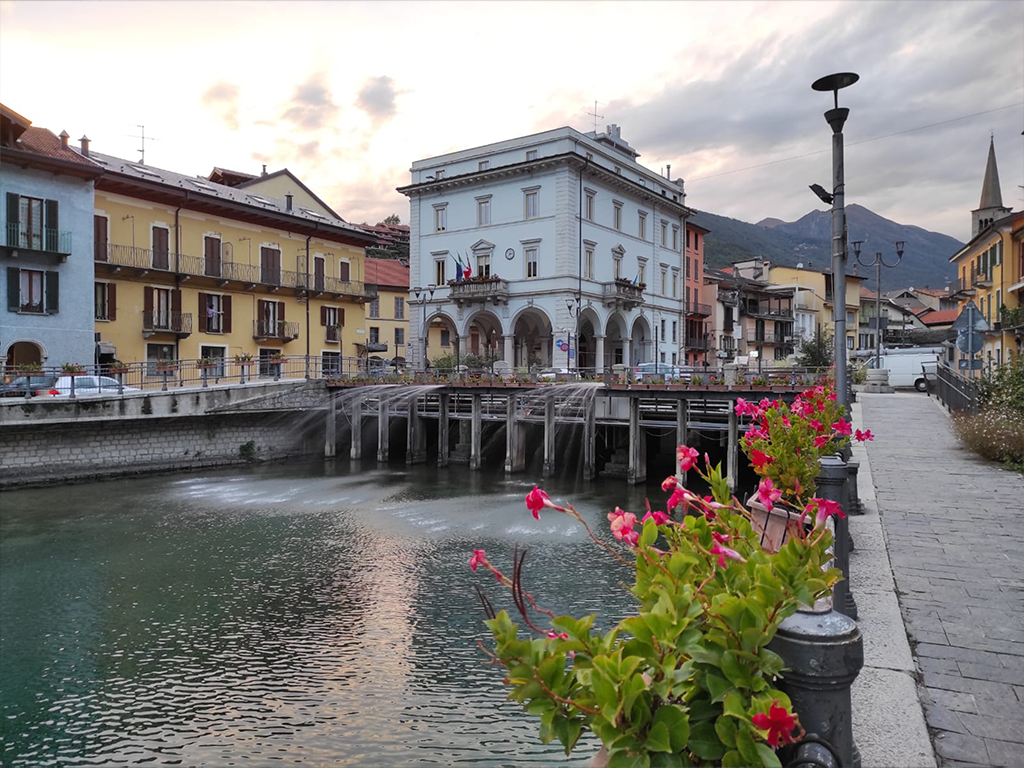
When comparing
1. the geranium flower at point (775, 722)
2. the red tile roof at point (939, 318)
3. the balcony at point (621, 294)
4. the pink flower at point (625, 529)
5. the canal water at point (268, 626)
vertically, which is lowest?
the canal water at point (268, 626)

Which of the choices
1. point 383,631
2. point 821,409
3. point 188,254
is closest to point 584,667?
point 821,409

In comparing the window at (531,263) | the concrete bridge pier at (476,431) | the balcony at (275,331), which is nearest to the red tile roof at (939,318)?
the window at (531,263)

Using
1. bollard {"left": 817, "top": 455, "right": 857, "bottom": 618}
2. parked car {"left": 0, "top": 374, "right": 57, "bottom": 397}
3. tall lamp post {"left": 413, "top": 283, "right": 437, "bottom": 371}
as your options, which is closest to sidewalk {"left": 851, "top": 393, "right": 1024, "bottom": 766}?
bollard {"left": 817, "top": 455, "right": 857, "bottom": 618}

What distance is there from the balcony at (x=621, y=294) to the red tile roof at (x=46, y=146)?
27486mm

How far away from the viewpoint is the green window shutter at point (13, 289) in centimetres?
2862

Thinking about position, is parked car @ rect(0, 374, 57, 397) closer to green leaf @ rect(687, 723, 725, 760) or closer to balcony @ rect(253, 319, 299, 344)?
balcony @ rect(253, 319, 299, 344)

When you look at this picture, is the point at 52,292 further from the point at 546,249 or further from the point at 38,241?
the point at 546,249

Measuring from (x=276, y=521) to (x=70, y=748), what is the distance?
1151 cm

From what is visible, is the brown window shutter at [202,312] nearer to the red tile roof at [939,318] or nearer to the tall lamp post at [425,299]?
the tall lamp post at [425,299]

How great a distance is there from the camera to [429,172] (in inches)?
1873

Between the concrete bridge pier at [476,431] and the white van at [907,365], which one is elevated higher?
the white van at [907,365]

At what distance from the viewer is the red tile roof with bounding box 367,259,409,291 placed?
53.5 meters

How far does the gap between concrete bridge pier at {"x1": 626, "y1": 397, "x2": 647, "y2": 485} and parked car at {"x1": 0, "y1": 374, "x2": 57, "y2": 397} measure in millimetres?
20239

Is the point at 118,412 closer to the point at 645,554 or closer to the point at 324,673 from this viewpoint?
the point at 324,673
